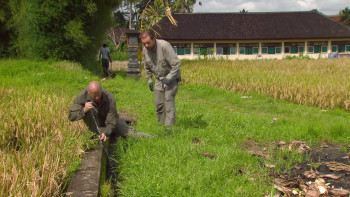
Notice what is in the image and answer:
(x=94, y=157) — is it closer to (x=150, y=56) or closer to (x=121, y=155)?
(x=121, y=155)

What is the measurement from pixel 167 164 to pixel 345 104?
6.64m

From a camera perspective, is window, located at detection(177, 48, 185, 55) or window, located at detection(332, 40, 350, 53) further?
window, located at detection(332, 40, 350, 53)

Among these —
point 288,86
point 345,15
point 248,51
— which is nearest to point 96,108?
point 288,86

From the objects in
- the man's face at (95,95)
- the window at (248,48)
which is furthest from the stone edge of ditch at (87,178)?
the window at (248,48)

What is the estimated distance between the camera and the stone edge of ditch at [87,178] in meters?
3.46

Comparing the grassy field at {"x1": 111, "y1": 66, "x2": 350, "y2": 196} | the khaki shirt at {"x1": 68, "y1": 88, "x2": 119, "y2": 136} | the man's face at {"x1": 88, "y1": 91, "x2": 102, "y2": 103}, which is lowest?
Answer: the grassy field at {"x1": 111, "y1": 66, "x2": 350, "y2": 196}

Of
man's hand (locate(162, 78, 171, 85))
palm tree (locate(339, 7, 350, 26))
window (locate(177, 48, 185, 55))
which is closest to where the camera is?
man's hand (locate(162, 78, 171, 85))

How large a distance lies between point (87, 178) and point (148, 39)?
2617 mm

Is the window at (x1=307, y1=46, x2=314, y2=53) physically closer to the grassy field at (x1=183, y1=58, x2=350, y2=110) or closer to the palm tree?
the grassy field at (x1=183, y1=58, x2=350, y2=110)

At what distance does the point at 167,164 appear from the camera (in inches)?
169

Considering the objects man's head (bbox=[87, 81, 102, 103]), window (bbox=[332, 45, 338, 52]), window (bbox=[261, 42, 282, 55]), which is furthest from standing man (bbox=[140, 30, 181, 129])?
window (bbox=[332, 45, 338, 52])

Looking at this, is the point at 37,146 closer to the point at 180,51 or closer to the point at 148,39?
the point at 148,39

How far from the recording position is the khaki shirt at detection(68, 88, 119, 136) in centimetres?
482

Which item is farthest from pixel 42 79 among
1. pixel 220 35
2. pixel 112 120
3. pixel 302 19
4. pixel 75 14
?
pixel 302 19
